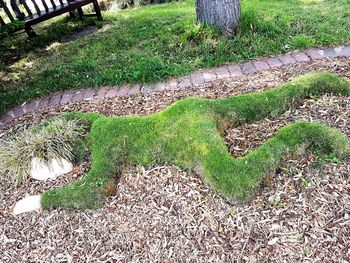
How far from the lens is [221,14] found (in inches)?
178

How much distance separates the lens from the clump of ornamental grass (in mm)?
2822

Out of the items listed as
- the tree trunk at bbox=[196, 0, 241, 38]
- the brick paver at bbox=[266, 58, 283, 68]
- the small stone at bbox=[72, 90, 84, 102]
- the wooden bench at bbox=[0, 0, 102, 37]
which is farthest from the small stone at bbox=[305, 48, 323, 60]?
the wooden bench at bbox=[0, 0, 102, 37]

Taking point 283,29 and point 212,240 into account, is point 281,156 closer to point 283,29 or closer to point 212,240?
point 212,240

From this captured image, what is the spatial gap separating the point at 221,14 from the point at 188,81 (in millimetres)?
1157

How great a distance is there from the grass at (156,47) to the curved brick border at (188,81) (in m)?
0.12

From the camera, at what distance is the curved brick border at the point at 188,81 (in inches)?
156

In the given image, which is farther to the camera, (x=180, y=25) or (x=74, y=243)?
(x=180, y=25)

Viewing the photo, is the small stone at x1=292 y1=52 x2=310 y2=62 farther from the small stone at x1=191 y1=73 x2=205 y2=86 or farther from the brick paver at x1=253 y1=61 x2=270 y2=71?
the small stone at x1=191 y1=73 x2=205 y2=86

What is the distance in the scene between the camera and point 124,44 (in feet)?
16.7

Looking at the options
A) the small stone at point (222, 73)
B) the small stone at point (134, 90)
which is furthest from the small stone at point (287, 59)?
the small stone at point (134, 90)

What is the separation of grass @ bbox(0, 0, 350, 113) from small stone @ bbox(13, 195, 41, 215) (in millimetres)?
1890

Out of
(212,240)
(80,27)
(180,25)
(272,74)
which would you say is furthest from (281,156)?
(80,27)

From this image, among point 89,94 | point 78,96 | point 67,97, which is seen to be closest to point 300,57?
point 89,94

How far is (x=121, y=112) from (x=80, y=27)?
320 centimetres
